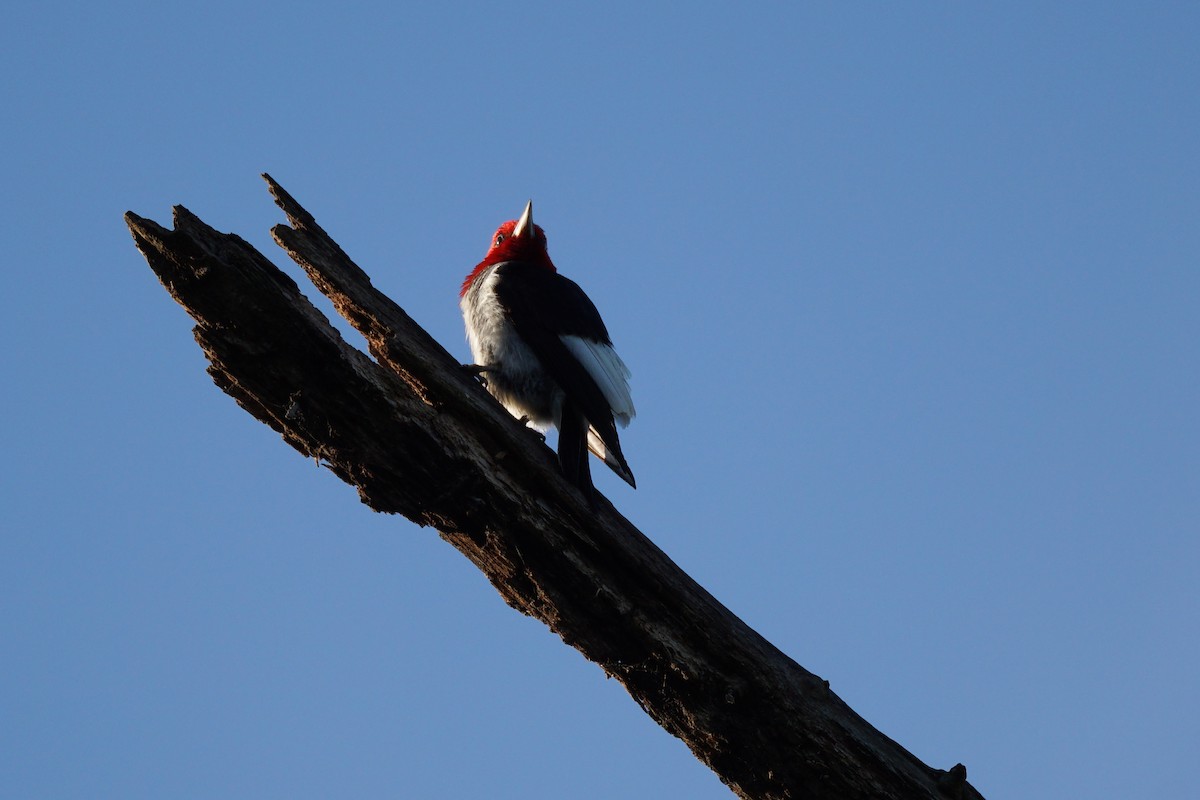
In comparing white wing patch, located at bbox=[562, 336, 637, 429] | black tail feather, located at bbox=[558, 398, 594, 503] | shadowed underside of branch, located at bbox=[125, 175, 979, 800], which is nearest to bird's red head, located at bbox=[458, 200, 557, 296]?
white wing patch, located at bbox=[562, 336, 637, 429]

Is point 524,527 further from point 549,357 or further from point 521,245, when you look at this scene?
point 521,245

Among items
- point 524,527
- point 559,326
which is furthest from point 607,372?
point 524,527

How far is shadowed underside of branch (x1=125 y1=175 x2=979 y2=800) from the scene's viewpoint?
3.17 meters

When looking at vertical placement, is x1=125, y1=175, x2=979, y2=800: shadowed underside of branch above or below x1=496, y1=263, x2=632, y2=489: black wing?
below

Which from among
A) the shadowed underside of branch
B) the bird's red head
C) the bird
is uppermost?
the bird's red head

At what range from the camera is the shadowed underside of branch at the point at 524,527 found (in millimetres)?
3174

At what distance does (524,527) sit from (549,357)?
70.8 inches

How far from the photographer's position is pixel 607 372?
537cm

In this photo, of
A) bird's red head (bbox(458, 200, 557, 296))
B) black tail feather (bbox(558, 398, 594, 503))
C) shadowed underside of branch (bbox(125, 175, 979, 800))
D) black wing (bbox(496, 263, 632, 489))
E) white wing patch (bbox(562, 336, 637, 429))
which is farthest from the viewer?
bird's red head (bbox(458, 200, 557, 296))

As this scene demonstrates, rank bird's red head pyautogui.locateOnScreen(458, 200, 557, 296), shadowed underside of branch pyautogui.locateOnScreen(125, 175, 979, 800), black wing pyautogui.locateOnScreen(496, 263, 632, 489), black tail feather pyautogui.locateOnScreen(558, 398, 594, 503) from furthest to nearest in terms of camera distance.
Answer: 1. bird's red head pyautogui.locateOnScreen(458, 200, 557, 296)
2. black wing pyautogui.locateOnScreen(496, 263, 632, 489)
3. black tail feather pyautogui.locateOnScreen(558, 398, 594, 503)
4. shadowed underside of branch pyautogui.locateOnScreen(125, 175, 979, 800)

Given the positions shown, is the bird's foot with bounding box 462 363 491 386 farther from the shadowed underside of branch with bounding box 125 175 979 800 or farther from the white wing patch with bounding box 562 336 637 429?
the shadowed underside of branch with bounding box 125 175 979 800

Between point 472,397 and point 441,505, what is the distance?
0.47 metres

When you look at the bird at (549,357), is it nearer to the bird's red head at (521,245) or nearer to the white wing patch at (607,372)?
the white wing patch at (607,372)

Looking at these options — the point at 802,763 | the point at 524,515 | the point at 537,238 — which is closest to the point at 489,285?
the point at 537,238
